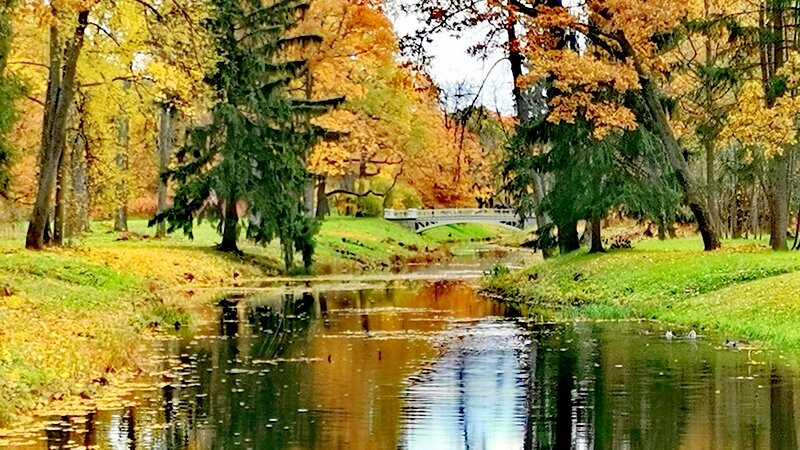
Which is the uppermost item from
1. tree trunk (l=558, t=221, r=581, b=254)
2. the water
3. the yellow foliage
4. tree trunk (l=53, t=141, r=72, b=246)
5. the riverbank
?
the yellow foliage

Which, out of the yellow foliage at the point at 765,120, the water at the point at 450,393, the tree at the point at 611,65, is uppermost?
the tree at the point at 611,65

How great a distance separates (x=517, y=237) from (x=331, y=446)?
2779 inches

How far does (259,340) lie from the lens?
21.6 meters

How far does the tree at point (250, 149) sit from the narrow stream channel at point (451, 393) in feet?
59.6

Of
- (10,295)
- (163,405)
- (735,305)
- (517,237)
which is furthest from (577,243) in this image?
(517,237)

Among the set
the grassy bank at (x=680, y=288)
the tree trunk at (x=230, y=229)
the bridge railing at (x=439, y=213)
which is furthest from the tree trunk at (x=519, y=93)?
the bridge railing at (x=439, y=213)

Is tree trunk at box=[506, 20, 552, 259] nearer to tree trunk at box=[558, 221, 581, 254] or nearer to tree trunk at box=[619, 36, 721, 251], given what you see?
tree trunk at box=[558, 221, 581, 254]

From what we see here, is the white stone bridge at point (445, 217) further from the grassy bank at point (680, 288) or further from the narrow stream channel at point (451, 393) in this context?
the narrow stream channel at point (451, 393)

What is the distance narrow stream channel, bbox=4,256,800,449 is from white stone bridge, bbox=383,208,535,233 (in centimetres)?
4682

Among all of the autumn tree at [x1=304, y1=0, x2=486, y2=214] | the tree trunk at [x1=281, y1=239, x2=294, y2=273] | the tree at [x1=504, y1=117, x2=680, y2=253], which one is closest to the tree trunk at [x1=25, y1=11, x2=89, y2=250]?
the tree trunk at [x1=281, y1=239, x2=294, y2=273]

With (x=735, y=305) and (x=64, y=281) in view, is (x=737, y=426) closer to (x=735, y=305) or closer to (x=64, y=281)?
(x=735, y=305)

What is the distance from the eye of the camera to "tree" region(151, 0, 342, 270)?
41.7m

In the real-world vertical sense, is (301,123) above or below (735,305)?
above

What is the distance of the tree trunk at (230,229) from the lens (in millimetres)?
43781
